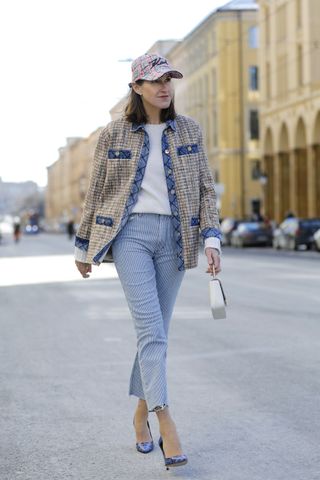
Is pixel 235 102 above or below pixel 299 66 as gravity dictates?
below

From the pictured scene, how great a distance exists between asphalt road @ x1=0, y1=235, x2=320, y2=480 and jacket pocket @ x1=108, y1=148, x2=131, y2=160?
4.83 ft

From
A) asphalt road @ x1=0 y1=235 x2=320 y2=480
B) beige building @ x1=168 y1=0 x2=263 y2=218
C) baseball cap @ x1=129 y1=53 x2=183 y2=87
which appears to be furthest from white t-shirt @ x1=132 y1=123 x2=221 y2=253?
beige building @ x1=168 y1=0 x2=263 y2=218

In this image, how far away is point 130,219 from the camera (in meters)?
5.95

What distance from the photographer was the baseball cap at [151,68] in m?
5.90

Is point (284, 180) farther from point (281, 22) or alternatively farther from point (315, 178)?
point (281, 22)

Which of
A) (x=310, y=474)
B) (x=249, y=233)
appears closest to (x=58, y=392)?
(x=310, y=474)

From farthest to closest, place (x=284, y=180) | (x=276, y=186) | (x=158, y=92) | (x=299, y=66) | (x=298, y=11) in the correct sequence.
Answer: (x=276, y=186), (x=284, y=180), (x=299, y=66), (x=298, y=11), (x=158, y=92)

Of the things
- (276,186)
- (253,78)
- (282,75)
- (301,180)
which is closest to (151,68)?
(301,180)

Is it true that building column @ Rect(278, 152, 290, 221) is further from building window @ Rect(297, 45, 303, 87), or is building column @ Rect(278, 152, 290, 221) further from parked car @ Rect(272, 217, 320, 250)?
parked car @ Rect(272, 217, 320, 250)

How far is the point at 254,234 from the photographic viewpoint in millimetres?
55031

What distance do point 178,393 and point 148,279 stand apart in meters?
2.59

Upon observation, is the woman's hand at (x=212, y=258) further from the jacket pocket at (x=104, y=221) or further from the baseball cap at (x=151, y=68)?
the baseball cap at (x=151, y=68)

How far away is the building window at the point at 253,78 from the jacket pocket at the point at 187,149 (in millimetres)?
79512

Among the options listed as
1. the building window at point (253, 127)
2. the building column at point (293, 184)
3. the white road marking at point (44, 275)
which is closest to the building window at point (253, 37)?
the building window at point (253, 127)
